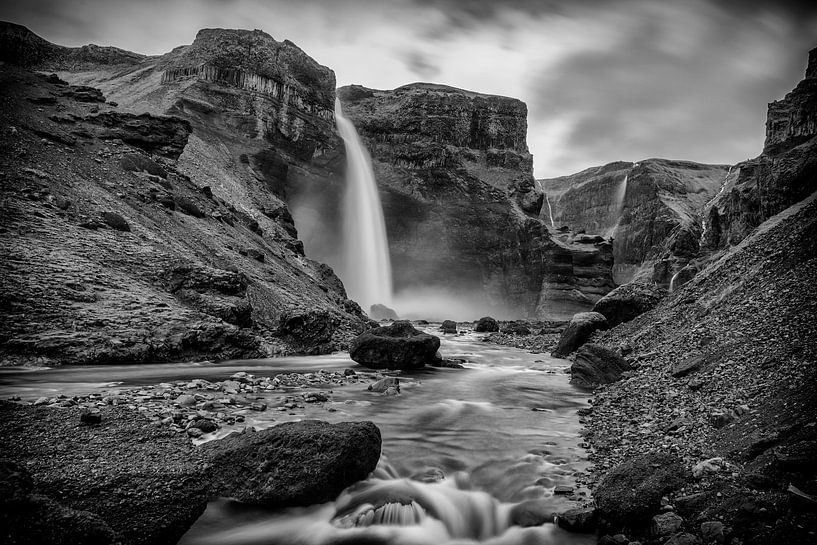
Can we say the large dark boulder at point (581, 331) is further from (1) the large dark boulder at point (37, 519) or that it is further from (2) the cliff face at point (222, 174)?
(1) the large dark boulder at point (37, 519)

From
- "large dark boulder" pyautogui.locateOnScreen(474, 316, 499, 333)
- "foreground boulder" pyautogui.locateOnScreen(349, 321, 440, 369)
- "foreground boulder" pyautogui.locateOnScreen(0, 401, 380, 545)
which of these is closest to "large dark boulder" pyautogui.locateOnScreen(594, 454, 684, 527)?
"foreground boulder" pyautogui.locateOnScreen(0, 401, 380, 545)

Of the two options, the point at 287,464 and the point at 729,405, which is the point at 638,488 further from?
the point at 287,464

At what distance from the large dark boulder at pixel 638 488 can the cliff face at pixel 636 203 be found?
86.9 m

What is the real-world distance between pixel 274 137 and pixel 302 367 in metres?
41.9

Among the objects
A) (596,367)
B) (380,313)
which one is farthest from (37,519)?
(380,313)

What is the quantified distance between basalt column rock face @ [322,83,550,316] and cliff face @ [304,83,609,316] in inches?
5.8

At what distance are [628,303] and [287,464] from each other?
19710 mm

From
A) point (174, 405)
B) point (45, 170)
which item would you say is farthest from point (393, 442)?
point (45, 170)

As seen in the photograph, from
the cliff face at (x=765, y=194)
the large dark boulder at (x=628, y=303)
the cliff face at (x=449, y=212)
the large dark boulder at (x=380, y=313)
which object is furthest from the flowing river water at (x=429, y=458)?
the cliff face at (x=449, y=212)

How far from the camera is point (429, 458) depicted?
8422mm

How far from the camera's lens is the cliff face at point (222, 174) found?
1839 cm

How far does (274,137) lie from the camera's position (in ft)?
171

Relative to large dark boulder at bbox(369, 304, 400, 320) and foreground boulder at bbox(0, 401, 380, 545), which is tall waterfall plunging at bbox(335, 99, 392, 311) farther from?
foreground boulder at bbox(0, 401, 380, 545)

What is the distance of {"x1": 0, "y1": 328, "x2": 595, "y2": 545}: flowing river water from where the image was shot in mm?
6008
